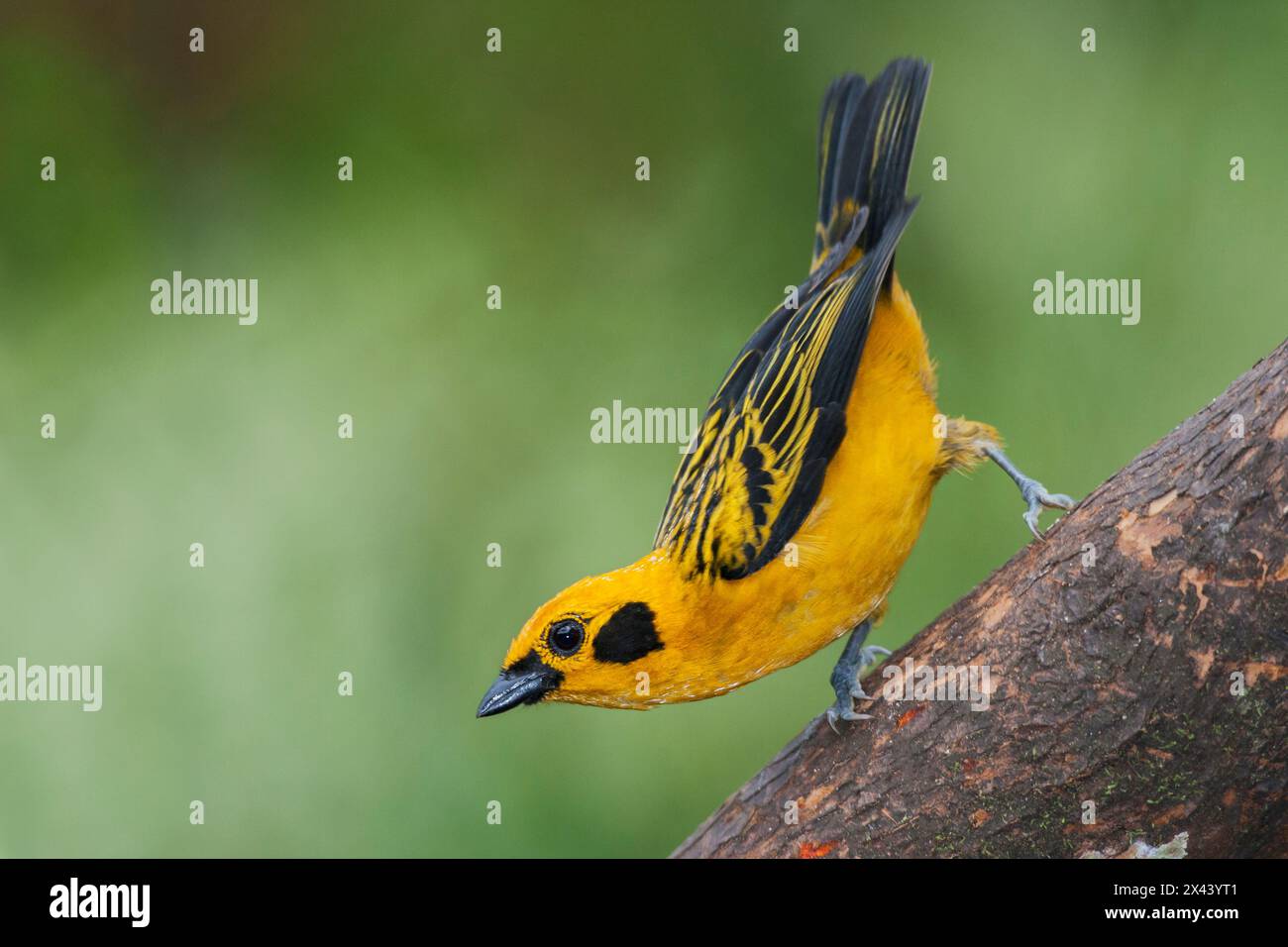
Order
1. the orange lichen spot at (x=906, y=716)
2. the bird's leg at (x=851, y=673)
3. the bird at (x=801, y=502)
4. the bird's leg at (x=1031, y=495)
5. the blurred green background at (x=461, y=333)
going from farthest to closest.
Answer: the blurred green background at (x=461, y=333) < the bird's leg at (x=1031, y=495) < the bird at (x=801, y=502) < the bird's leg at (x=851, y=673) < the orange lichen spot at (x=906, y=716)

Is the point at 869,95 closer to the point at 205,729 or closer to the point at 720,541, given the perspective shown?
the point at 720,541

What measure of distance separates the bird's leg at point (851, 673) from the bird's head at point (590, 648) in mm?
434

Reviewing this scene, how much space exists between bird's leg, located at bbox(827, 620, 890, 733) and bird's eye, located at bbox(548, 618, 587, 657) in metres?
0.62

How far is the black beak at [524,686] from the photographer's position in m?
3.04

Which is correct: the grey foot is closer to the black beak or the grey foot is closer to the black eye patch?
the black eye patch

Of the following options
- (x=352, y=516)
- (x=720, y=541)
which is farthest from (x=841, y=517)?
(x=352, y=516)

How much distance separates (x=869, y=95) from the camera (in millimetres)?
3947

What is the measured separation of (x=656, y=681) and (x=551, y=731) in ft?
6.37

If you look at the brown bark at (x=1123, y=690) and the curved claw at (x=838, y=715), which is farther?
the curved claw at (x=838, y=715)

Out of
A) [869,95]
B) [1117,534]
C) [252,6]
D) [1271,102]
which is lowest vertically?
[1117,534]

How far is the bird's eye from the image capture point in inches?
119

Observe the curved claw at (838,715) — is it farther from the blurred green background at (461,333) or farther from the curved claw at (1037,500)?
the blurred green background at (461,333)

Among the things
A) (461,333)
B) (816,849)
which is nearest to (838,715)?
(816,849)

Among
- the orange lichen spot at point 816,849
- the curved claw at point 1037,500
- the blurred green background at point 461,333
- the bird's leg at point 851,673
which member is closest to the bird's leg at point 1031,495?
the curved claw at point 1037,500
